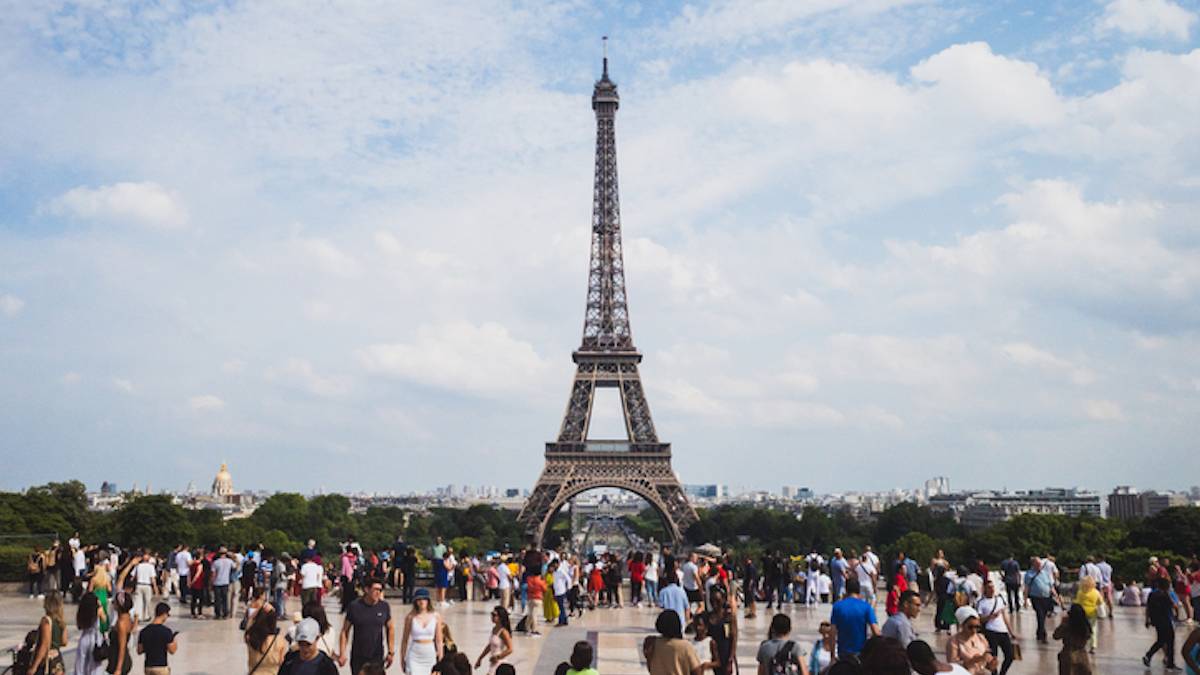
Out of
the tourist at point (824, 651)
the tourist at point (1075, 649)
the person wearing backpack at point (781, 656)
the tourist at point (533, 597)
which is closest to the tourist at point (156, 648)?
the person wearing backpack at point (781, 656)

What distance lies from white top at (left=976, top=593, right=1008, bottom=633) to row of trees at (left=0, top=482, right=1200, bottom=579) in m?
22.7

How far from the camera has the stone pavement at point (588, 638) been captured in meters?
14.9

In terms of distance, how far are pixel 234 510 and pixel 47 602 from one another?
182211mm

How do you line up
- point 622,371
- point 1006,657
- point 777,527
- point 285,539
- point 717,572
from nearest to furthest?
point 1006,657 < point 717,572 < point 622,371 < point 285,539 < point 777,527

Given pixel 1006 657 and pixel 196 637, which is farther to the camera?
pixel 196 637

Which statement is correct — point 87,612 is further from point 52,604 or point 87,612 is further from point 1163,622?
point 1163,622

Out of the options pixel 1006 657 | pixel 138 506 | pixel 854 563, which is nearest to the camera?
pixel 1006 657

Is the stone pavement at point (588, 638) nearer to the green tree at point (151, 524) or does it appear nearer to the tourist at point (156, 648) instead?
the tourist at point (156, 648)

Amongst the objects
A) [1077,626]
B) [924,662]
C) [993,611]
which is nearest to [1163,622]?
[993,611]

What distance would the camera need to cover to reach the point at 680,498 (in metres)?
67.6

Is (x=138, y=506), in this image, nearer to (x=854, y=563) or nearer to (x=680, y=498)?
(x=680, y=498)

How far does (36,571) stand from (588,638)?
1339cm

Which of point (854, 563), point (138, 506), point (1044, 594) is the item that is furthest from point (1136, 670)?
Answer: point (138, 506)

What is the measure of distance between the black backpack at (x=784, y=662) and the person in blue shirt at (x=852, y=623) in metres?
A: 1.49
